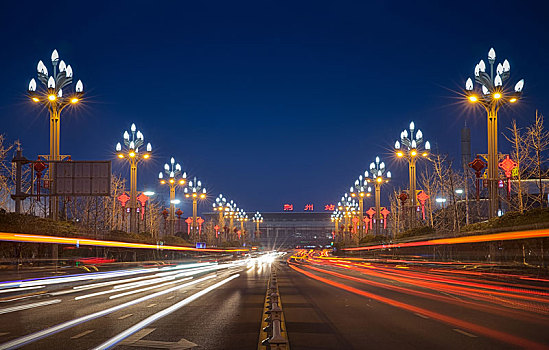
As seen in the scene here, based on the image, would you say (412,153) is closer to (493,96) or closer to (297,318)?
(493,96)

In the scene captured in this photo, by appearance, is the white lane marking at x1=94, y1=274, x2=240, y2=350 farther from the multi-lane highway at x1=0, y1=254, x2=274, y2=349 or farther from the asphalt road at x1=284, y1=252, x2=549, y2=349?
the asphalt road at x1=284, y1=252, x2=549, y2=349

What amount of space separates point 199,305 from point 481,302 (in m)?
7.92

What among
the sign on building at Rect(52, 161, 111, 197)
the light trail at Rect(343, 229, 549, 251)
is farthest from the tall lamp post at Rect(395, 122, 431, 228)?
the sign on building at Rect(52, 161, 111, 197)

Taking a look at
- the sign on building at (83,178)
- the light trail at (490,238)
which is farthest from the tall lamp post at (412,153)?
the sign on building at (83,178)

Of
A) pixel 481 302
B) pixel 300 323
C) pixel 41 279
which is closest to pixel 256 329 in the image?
pixel 300 323

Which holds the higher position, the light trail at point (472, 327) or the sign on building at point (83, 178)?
the sign on building at point (83, 178)

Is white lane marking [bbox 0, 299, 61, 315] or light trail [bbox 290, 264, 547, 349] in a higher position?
light trail [bbox 290, 264, 547, 349]

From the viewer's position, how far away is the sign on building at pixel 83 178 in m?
38.8

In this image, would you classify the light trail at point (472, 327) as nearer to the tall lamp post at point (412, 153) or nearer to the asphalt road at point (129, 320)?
the asphalt road at point (129, 320)

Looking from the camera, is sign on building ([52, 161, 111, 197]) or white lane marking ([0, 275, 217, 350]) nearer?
white lane marking ([0, 275, 217, 350])

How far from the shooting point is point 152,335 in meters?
11.0

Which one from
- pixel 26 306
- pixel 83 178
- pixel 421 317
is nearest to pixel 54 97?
pixel 83 178

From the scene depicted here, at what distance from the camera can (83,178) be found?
39.3m

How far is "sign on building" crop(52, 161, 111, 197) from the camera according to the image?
38.8 metres
